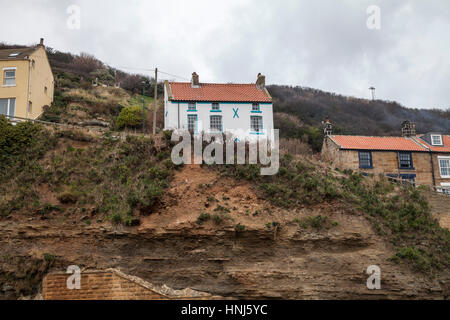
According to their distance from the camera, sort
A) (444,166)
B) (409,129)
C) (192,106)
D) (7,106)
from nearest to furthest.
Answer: (7,106), (192,106), (444,166), (409,129)

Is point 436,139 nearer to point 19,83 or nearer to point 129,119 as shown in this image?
point 129,119

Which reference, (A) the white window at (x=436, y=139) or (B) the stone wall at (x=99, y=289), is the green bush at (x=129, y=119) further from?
(A) the white window at (x=436, y=139)

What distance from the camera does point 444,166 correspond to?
2884 centimetres

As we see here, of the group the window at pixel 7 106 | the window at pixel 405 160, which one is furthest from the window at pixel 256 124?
the window at pixel 7 106

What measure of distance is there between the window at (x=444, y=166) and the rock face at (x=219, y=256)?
493 inches

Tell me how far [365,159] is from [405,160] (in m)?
3.14

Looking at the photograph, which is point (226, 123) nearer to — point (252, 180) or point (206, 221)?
point (252, 180)

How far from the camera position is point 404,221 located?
20.3 metres

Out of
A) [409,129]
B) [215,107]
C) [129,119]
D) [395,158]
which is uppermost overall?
[129,119]

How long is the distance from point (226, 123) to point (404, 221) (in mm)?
13044

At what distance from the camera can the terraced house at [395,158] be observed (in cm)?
2786

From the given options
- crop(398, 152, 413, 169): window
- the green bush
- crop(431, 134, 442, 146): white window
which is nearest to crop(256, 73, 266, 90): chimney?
the green bush

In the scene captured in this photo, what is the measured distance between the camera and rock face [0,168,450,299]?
56.1 ft

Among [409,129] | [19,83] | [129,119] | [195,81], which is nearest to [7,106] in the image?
[19,83]
